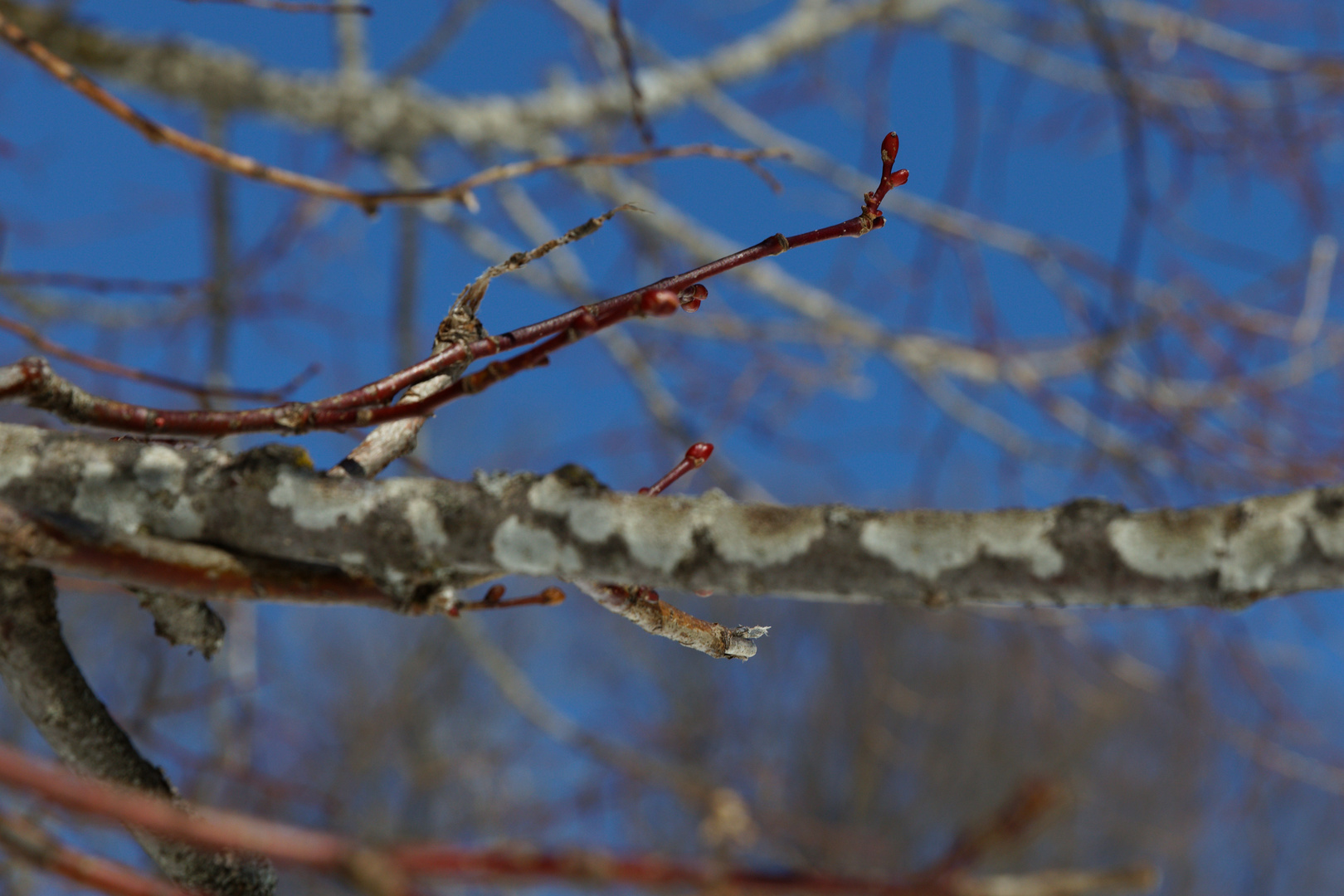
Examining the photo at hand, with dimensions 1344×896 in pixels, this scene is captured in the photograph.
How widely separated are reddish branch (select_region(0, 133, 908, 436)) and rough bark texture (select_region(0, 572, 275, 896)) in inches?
5.9

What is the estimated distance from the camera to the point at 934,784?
9.25 meters

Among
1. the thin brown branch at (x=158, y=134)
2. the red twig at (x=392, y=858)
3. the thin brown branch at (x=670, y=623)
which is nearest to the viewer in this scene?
Result: the red twig at (x=392, y=858)

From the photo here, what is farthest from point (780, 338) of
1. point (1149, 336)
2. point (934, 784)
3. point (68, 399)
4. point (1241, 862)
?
point (1241, 862)

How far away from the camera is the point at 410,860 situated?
466 millimetres

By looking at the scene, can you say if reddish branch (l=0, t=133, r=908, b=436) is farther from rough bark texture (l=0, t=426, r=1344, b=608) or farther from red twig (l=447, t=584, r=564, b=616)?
red twig (l=447, t=584, r=564, b=616)

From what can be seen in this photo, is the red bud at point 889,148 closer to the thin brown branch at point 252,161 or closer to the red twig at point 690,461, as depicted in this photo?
the red twig at point 690,461

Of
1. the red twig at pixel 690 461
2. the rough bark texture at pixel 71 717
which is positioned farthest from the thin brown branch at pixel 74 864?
the red twig at pixel 690 461

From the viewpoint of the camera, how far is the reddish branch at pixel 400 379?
666 millimetres

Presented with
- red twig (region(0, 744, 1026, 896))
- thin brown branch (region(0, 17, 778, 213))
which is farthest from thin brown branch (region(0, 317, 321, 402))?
red twig (region(0, 744, 1026, 896))

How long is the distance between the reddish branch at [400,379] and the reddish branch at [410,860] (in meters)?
0.31

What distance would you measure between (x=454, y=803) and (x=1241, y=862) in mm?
9099

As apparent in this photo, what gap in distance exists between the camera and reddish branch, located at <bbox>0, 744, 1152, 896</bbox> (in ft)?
1.36

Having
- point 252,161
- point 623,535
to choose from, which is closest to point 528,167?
point 252,161

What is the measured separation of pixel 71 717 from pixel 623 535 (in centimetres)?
56
